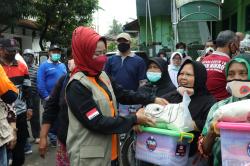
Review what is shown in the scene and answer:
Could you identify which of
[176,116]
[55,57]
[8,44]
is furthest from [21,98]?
[176,116]

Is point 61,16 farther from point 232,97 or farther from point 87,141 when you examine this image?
point 232,97

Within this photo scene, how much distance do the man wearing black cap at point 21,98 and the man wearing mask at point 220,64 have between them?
236 cm

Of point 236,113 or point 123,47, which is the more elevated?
point 123,47

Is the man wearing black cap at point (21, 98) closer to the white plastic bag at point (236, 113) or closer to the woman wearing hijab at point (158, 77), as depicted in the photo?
the woman wearing hijab at point (158, 77)

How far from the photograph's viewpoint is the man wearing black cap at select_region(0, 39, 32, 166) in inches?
215

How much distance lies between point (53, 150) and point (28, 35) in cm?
1965

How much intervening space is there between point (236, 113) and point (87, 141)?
3.78ft

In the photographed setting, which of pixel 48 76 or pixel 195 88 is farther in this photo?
pixel 48 76

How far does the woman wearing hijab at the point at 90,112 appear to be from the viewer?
3.03 metres

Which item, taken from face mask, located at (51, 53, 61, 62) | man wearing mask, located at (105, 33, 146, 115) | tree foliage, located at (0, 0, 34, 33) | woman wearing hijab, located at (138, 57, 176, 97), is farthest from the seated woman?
tree foliage, located at (0, 0, 34, 33)

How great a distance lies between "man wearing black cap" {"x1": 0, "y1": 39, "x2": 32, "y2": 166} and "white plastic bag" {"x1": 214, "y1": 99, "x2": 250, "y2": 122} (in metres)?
3.26

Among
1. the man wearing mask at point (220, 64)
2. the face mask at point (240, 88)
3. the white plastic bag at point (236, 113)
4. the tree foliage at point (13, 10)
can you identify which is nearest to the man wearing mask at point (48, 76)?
the man wearing mask at point (220, 64)

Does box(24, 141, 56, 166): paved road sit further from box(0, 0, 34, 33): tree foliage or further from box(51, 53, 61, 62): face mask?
box(0, 0, 34, 33): tree foliage

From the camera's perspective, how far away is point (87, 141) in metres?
3.09
